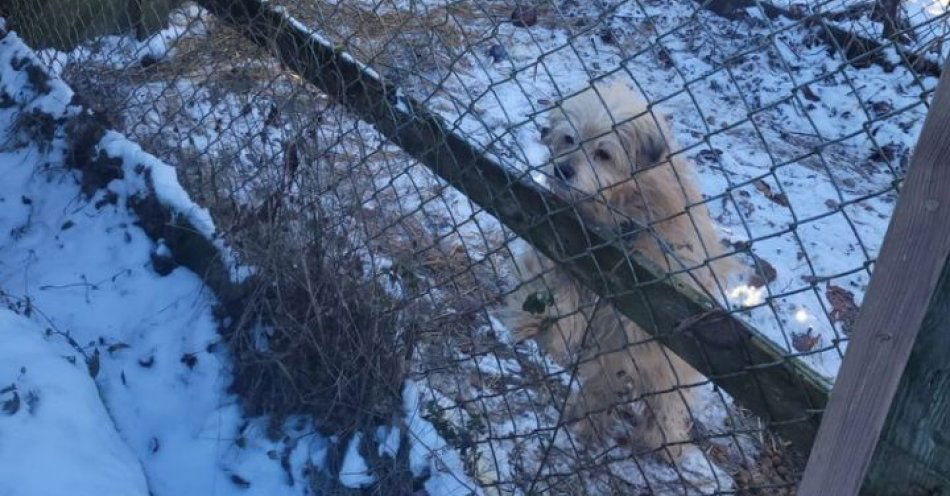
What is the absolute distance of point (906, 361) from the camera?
120cm

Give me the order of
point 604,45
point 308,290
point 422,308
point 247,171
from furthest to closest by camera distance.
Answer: point 604,45 → point 247,171 → point 422,308 → point 308,290

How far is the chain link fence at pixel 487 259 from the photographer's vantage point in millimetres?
1961

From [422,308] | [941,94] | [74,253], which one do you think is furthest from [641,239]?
[74,253]

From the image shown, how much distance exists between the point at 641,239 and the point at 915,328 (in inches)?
61.5

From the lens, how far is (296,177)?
8.98 feet

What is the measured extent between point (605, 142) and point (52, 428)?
198 cm

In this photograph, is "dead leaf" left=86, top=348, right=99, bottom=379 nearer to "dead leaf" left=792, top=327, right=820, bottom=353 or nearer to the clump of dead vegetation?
the clump of dead vegetation

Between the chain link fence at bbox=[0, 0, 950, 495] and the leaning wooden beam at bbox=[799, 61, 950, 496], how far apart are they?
0.28 m

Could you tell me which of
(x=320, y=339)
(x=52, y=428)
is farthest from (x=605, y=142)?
(x=52, y=428)

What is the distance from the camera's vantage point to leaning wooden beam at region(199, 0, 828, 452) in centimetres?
171

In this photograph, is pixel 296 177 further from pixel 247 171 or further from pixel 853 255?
pixel 853 255

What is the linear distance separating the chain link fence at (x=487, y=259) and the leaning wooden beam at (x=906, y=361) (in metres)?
0.28

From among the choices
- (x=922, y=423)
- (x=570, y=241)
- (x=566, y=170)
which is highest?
(x=566, y=170)

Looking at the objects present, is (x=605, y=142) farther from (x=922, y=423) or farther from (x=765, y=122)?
(x=765, y=122)
